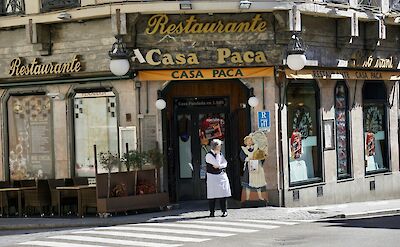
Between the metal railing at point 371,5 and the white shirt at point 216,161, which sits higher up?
the metal railing at point 371,5

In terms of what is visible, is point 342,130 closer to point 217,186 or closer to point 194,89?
point 194,89

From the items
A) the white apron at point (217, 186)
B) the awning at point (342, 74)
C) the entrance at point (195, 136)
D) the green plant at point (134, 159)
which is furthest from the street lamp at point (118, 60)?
the awning at point (342, 74)

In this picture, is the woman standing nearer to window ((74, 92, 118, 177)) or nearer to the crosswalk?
the crosswalk

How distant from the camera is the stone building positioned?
21125 mm

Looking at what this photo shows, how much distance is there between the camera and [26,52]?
22844mm

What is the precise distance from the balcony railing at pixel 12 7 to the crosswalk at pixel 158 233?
24.0ft

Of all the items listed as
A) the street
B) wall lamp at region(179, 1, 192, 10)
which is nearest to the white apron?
the street

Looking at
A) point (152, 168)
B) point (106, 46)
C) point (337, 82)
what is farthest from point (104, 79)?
point (337, 82)

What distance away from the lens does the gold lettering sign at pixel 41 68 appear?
2192 cm

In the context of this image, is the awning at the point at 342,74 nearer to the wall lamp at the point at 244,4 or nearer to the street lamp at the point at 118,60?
the wall lamp at the point at 244,4

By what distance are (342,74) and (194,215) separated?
21.6 feet

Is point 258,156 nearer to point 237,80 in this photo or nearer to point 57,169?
point 237,80

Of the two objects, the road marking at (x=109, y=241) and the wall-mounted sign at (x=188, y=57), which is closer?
the road marking at (x=109, y=241)

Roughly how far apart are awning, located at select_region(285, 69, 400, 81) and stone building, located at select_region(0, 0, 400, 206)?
0.16 feet
